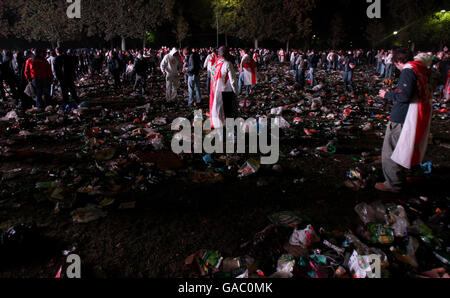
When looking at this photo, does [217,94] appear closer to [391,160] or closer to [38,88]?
[391,160]

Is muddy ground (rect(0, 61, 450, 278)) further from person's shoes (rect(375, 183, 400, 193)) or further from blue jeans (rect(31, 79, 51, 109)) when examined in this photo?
blue jeans (rect(31, 79, 51, 109))

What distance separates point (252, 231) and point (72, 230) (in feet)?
6.77

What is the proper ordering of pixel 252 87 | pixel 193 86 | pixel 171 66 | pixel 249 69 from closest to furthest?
pixel 171 66 → pixel 193 86 → pixel 249 69 → pixel 252 87

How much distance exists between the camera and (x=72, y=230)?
3.54 m

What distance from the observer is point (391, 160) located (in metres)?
4.20

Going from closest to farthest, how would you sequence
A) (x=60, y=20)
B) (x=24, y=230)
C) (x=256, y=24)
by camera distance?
1. (x=24, y=230)
2. (x=60, y=20)
3. (x=256, y=24)

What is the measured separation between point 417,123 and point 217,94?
3.44 m

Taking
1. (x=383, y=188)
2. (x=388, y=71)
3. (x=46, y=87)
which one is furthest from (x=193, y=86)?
(x=388, y=71)

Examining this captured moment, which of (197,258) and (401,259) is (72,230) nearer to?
(197,258)

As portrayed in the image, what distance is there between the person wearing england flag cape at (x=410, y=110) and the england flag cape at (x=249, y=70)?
661 centimetres

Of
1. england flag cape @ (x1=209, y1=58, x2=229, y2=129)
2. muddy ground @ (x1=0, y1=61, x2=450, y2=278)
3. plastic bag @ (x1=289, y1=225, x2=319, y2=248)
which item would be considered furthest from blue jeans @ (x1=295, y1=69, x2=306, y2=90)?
plastic bag @ (x1=289, y1=225, x2=319, y2=248)

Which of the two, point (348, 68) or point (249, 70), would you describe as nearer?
point (249, 70)

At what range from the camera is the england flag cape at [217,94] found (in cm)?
591

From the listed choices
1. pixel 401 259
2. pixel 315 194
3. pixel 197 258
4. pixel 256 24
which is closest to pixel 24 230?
→ pixel 197 258
